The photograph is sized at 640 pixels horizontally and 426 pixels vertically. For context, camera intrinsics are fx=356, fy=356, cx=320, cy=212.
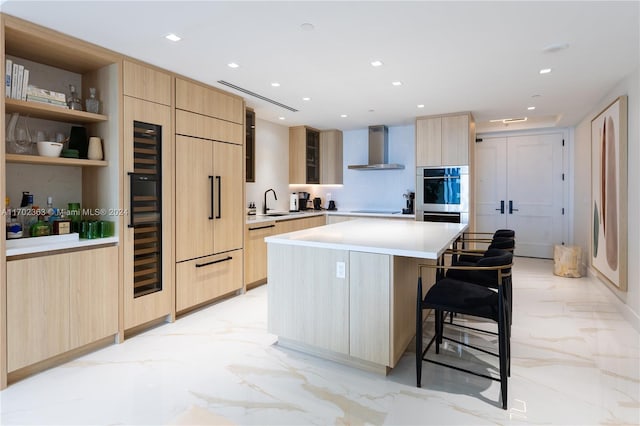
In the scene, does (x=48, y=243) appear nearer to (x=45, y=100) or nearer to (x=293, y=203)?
(x=45, y=100)

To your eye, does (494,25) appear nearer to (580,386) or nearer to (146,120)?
(580,386)

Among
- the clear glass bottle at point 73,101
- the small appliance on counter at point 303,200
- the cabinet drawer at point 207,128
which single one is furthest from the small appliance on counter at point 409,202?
the clear glass bottle at point 73,101

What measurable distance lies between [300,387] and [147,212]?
205 cm

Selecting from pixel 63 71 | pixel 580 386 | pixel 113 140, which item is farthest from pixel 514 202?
pixel 63 71

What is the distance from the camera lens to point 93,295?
2.81 m

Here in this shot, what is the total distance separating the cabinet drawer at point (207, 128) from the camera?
353cm

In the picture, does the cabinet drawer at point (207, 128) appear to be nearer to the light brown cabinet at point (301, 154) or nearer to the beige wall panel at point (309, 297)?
the beige wall panel at point (309, 297)

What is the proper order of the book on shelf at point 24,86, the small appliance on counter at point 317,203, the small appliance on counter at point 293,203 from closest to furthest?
the book on shelf at point 24,86 < the small appliance on counter at point 293,203 < the small appliance on counter at point 317,203

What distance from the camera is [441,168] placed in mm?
5328

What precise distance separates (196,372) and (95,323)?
99 centimetres

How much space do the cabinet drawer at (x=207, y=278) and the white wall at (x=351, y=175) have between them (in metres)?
1.50

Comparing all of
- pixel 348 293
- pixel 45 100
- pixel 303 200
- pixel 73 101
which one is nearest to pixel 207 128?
pixel 73 101

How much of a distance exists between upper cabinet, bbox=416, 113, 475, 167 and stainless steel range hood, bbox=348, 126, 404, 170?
33.1 inches

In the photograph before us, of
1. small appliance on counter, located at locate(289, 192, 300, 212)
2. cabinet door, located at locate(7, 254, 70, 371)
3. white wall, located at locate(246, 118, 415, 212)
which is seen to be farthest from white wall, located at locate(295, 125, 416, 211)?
cabinet door, located at locate(7, 254, 70, 371)
